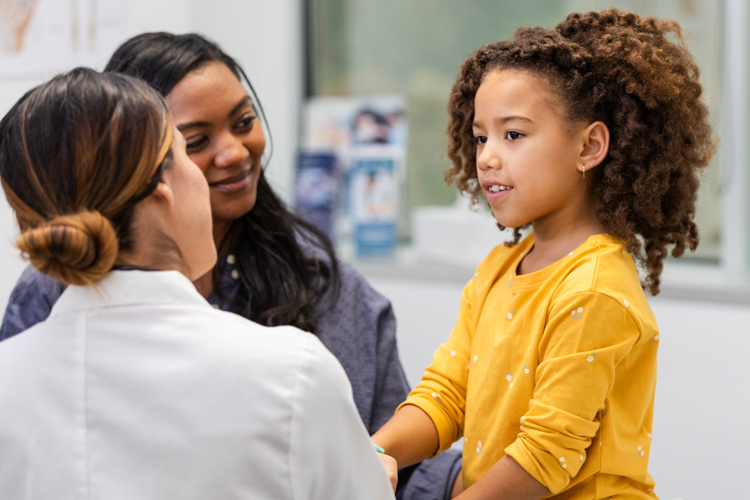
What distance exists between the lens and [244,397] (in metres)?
0.69

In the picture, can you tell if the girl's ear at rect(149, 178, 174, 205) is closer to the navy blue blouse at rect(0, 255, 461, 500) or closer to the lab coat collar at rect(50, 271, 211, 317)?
the lab coat collar at rect(50, 271, 211, 317)

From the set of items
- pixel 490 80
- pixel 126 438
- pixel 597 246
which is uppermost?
pixel 490 80

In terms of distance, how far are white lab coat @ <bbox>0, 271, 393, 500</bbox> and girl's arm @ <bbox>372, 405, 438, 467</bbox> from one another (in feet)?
1.01

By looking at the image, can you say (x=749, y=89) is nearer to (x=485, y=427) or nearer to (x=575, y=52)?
(x=575, y=52)

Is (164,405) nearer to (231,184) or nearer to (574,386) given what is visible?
(574,386)

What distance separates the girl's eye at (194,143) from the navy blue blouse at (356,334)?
0.75 feet

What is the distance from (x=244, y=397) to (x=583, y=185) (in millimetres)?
551

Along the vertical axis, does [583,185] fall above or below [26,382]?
above

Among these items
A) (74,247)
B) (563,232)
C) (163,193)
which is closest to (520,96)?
(563,232)

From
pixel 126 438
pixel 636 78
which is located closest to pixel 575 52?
pixel 636 78

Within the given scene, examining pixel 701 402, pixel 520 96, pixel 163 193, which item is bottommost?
pixel 701 402

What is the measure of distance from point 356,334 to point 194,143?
467 mm

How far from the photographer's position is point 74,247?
68cm

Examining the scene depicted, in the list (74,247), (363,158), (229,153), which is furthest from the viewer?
(363,158)
